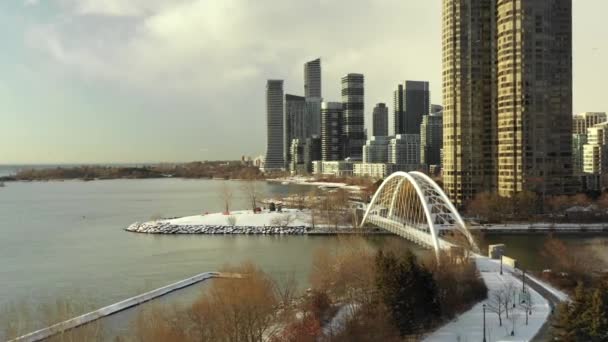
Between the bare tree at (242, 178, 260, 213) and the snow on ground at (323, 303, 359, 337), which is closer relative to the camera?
the snow on ground at (323, 303, 359, 337)

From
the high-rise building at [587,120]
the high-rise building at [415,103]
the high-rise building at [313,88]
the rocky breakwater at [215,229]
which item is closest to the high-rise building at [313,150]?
the high-rise building at [313,88]

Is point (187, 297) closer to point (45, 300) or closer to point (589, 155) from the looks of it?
point (45, 300)

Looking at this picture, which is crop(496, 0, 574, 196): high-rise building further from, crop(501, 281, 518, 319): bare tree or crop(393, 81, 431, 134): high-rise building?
crop(393, 81, 431, 134): high-rise building

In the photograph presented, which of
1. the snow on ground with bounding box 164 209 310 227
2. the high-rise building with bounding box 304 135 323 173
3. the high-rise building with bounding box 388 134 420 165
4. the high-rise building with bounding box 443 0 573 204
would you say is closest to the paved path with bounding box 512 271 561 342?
the snow on ground with bounding box 164 209 310 227

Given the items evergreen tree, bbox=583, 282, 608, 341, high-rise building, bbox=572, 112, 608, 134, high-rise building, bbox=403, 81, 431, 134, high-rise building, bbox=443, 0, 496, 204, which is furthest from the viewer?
high-rise building, bbox=403, 81, 431, 134

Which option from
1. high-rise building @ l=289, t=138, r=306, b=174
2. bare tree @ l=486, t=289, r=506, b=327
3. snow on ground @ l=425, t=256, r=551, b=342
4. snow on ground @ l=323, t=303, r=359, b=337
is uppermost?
high-rise building @ l=289, t=138, r=306, b=174

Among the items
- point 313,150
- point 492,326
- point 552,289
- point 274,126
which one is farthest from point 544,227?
Answer: point 274,126

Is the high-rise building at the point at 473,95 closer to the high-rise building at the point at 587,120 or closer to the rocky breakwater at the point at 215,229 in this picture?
the rocky breakwater at the point at 215,229

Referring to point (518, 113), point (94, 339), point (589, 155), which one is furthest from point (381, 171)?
point (94, 339)
